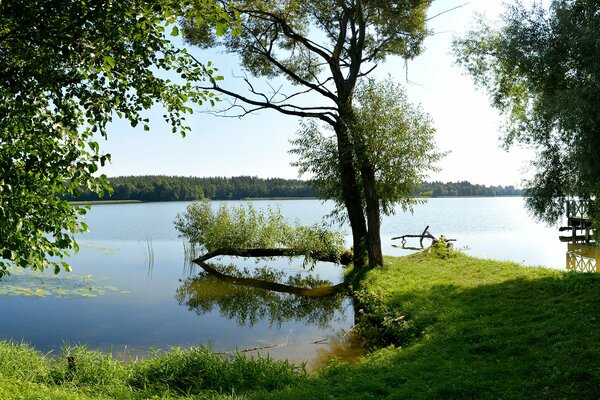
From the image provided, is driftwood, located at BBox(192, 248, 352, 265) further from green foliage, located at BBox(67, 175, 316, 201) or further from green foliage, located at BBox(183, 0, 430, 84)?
green foliage, located at BBox(67, 175, 316, 201)

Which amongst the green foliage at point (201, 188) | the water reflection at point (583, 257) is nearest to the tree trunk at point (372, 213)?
the water reflection at point (583, 257)

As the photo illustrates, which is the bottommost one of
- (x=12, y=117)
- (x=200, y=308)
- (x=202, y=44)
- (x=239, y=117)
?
(x=200, y=308)

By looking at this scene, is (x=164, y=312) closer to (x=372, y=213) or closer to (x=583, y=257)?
(x=372, y=213)

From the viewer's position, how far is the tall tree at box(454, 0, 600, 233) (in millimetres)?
11641

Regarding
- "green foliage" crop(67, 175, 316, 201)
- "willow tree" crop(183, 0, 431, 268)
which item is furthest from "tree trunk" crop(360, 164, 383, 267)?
"green foliage" crop(67, 175, 316, 201)

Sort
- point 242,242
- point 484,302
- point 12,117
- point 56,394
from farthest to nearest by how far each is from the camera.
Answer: point 242,242 < point 484,302 < point 56,394 < point 12,117

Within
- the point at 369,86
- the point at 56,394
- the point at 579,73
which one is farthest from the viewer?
the point at 369,86

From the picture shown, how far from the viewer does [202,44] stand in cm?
1958

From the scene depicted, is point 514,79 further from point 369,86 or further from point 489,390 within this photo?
point 489,390

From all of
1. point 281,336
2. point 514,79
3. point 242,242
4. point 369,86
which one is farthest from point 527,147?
point 242,242

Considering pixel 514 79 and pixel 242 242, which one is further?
pixel 242 242

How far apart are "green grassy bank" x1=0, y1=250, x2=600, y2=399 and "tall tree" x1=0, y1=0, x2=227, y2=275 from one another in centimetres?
258

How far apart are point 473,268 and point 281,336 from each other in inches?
292

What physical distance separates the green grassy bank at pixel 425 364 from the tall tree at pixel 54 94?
8.48 feet
